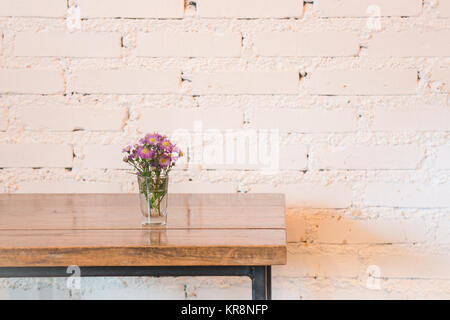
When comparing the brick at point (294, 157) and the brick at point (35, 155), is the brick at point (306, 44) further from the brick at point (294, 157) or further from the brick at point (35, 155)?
the brick at point (35, 155)

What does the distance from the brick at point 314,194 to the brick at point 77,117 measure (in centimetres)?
43

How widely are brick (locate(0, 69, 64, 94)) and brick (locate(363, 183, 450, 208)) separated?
919mm

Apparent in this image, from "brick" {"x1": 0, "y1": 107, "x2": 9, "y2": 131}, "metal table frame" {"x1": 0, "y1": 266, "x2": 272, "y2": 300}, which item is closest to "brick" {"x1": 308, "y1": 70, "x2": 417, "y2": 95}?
"metal table frame" {"x1": 0, "y1": 266, "x2": 272, "y2": 300}

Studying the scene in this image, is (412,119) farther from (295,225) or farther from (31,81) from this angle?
(31,81)

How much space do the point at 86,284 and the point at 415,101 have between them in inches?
42.3

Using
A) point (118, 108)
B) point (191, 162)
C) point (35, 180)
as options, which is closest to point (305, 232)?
point (191, 162)

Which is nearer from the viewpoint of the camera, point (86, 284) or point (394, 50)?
point (394, 50)

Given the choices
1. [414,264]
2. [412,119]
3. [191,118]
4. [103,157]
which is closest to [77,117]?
[103,157]

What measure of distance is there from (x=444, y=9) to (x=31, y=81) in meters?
1.15

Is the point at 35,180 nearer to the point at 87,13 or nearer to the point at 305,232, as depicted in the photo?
the point at 87,13

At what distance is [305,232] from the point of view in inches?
65.9

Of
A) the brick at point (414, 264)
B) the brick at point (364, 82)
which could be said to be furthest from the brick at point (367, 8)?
the brick at point (414, 264)

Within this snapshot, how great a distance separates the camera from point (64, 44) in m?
1.62
